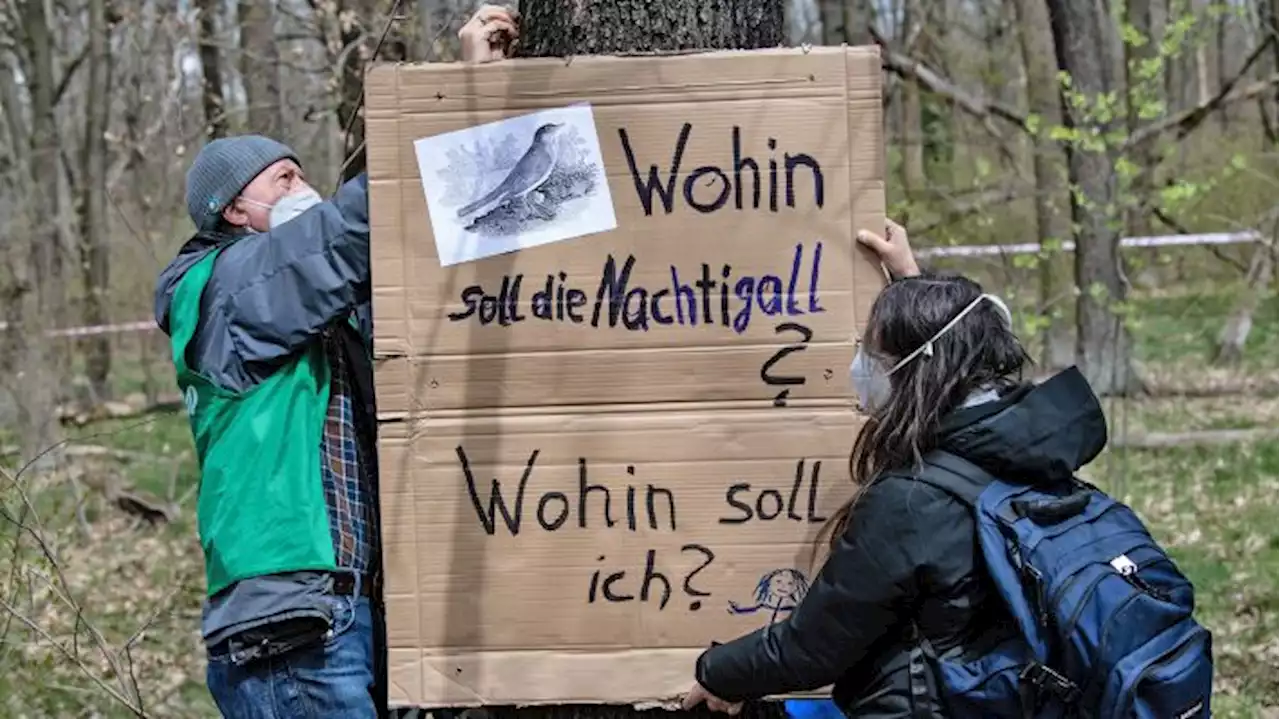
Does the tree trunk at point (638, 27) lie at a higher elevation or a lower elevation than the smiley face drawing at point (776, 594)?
higher

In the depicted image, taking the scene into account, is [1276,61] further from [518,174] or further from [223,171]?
[223,171]

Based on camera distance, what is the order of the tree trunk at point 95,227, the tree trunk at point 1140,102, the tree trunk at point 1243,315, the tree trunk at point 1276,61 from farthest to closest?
1. the tree trunk at point 95,227
2. the tree trunk at point 1243,315
3. the tree trunk at point 1276,61
4. the tree trunk at point 1140,102

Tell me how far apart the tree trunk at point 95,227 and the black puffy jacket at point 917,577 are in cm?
1309

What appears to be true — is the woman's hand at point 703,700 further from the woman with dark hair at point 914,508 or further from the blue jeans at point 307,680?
Result: the blue jeans at point 307,680

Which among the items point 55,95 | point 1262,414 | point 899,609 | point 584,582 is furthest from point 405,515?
point 55,95

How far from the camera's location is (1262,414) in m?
10.6

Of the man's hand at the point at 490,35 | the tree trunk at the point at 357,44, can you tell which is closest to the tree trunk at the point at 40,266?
the tree trunk at the point at 357,44

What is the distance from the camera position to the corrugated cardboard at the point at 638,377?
2.66 meters

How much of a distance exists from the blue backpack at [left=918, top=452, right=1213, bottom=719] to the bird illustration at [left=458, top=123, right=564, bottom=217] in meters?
0.85

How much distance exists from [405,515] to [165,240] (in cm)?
1059

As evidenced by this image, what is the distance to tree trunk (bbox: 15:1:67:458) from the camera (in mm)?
9250

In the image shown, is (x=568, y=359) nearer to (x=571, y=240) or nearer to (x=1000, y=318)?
(x=571, y=240)

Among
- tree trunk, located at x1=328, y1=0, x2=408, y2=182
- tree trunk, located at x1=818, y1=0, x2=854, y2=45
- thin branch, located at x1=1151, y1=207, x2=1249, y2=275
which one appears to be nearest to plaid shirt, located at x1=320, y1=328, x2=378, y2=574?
tree trunk, located at x1=328, y1=0, x2=408, y2=182

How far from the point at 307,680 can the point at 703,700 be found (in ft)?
2.31
